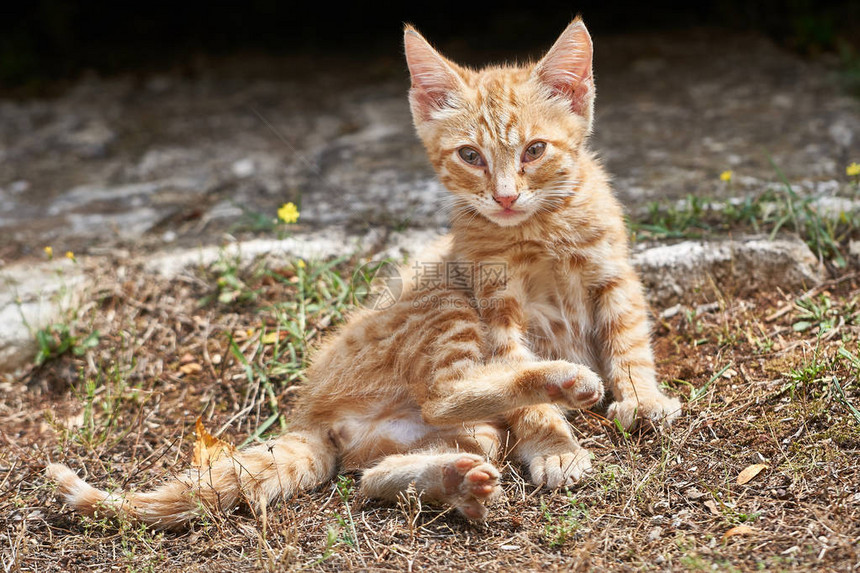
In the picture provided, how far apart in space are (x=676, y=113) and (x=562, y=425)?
3.47 metres

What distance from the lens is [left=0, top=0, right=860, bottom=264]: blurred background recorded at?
4605mm

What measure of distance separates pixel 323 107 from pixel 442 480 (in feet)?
14.5

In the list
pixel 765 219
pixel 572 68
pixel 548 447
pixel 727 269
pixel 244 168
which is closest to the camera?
→ pixel 548 447

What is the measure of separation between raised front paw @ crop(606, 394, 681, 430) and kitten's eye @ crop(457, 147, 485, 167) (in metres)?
1.10

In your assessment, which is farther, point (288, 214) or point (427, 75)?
point (288, 214)

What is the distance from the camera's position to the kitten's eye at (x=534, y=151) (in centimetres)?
307

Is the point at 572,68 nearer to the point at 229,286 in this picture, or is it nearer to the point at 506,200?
the point at 506,200

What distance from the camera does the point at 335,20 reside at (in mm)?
7957

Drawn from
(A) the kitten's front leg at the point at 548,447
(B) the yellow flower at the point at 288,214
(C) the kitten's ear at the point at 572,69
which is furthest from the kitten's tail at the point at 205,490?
(C) the kitten's ear at the point at 572,69

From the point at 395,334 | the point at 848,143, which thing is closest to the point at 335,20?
the point at 848,143

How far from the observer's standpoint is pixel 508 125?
307 cm

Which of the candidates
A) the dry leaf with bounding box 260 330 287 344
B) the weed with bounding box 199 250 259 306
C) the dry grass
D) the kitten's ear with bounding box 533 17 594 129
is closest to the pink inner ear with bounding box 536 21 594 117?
the kitten's ear with bounding box 533 17 594 129

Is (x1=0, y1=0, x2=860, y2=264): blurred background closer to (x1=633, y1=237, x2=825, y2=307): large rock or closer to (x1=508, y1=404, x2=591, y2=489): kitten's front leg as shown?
(x1=633, y1=237, x2=825, y2=307): large rock

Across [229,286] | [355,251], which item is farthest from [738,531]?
[229,286]
